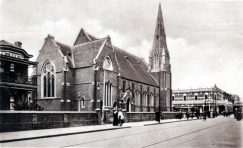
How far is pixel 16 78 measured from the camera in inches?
796

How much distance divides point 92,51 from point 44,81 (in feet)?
22.6

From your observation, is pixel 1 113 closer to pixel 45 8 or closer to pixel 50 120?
pixel 50 120

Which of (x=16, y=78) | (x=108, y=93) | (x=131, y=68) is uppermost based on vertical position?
(x=131, y=68)

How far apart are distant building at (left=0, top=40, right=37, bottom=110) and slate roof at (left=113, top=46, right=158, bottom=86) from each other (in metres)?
15.4

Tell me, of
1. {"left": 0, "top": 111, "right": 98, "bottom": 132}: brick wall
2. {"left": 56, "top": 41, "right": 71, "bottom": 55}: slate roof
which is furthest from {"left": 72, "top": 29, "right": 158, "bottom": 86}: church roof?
{"left": 0, "top": 111, "right": 98, "bottom": 132}: brick wall

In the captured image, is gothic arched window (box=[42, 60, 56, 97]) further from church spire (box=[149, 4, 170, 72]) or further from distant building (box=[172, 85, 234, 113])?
distant building (box=[172, 85, 234, 113])

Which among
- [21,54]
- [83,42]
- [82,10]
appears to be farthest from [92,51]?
[82,10]

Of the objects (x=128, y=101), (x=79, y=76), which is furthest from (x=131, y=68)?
(x=79, y=76)

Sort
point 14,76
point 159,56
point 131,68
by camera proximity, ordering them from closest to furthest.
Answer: point 14,76 → point 131,68 → point 159,56

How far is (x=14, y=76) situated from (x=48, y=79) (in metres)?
7.90

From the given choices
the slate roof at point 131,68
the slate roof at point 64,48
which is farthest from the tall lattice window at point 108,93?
the slate roof at point 64,48

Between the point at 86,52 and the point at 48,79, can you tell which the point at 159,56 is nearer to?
the point at 86,52

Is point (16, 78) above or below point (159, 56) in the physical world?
below

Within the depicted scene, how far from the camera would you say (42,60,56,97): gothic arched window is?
2734 cm
